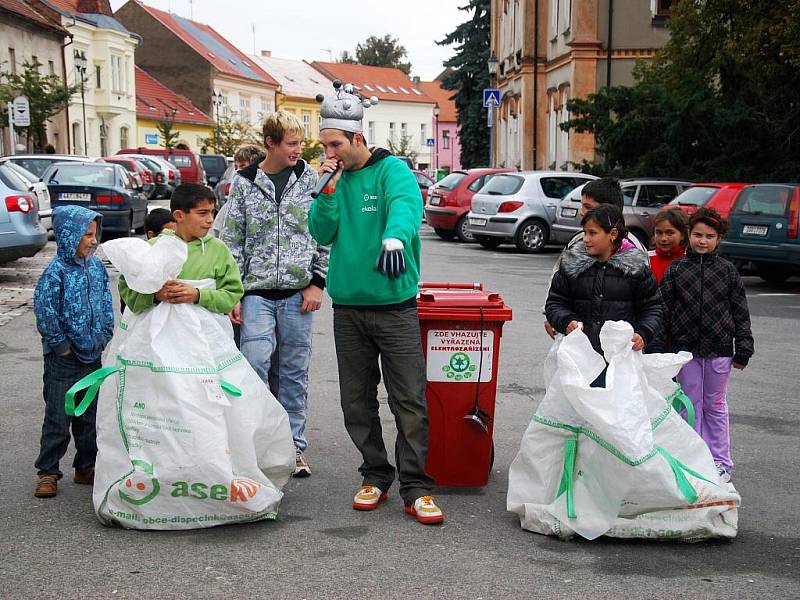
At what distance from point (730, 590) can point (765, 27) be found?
1547 centimetres

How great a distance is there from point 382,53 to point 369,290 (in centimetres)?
11670

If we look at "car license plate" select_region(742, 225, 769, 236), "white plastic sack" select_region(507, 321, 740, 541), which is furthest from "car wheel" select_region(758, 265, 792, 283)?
"white plastic sack" select_region(507, 321, 740, 541)

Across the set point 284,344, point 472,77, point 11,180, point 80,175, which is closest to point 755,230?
point 11,180

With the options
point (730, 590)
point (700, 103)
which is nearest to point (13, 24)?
point (700, 103)

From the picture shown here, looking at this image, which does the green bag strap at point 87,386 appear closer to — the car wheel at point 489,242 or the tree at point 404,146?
the car wheel at point 489,242

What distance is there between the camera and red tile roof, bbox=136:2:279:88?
251 feet

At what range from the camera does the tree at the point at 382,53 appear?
118 metres

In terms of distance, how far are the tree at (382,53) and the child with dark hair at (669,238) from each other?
11413 centimetres

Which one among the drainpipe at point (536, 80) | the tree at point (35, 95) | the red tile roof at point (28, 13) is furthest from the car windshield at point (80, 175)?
the red tile roof at point (28, 13)

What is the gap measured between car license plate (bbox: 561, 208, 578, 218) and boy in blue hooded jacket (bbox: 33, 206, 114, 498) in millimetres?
14599

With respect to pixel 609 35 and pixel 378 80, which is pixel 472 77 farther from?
pixel 378 80

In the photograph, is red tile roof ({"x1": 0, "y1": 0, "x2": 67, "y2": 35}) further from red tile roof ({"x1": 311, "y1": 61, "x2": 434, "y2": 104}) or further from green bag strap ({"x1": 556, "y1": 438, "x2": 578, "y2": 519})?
red tile roof ({"x1": 311, "y1": 61, "x2": 434, "y2": 104})

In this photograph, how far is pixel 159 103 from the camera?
7025 centimetres

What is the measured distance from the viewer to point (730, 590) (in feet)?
13.9
